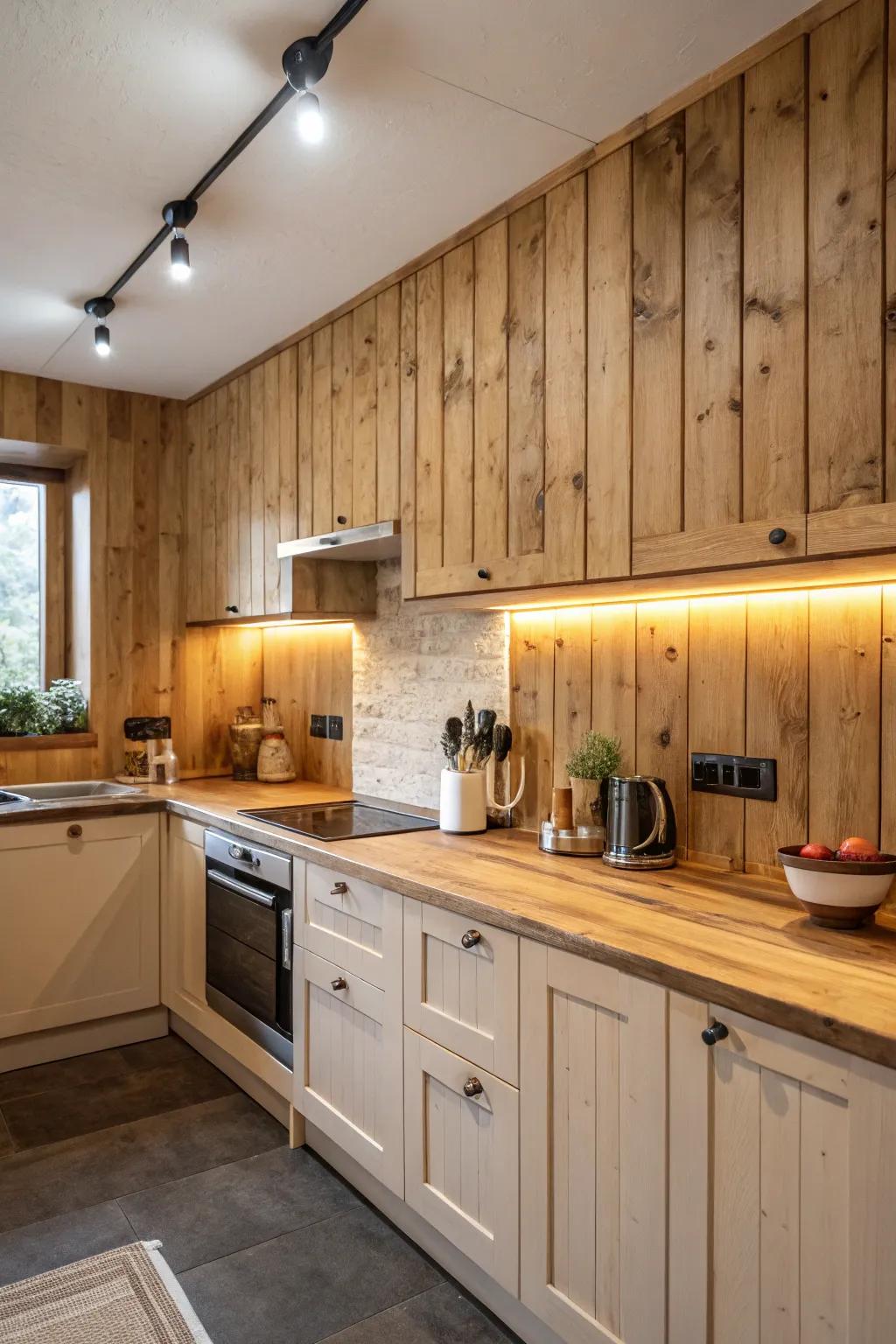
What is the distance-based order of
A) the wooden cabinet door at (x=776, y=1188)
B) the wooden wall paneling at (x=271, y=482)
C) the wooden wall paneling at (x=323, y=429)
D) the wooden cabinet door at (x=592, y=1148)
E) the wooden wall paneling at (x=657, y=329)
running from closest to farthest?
the wooden cabinet door at (x=776, y=1188) → the wooden cabinet door at (x=592, y=1148) → the wooden wall paneling at (x=657, y=329) → the wooden wall paneling at (x=323, y=429) → the wooden wall paneling at (x=271, y=482)

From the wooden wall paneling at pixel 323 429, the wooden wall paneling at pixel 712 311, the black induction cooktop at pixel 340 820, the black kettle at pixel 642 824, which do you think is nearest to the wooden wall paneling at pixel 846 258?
the wooden wall paneling at pixel 712 311

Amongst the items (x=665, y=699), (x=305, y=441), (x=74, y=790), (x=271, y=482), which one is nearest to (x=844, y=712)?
(x=665, y=699)

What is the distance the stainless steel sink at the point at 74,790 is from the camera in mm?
3570

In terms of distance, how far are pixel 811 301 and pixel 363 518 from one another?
1.51 meters

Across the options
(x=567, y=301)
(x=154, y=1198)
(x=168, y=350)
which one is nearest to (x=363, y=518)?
(x=567, y=301)

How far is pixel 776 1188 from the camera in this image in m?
1.27

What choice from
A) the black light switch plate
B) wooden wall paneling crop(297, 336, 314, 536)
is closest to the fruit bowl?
the black light switch plate

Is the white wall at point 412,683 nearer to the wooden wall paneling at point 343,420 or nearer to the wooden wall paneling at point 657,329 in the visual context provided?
the wooden wall paneling at point 343,420

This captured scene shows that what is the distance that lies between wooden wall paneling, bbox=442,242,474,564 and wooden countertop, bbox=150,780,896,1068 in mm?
776

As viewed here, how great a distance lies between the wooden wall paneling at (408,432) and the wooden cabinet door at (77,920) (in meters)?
1.54

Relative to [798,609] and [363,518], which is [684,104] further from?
[363,518]

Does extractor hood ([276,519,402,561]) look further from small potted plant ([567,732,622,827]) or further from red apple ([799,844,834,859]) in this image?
red apple ([799,844,834,859])

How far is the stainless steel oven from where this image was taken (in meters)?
2.59

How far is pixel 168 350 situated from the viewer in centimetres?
342
